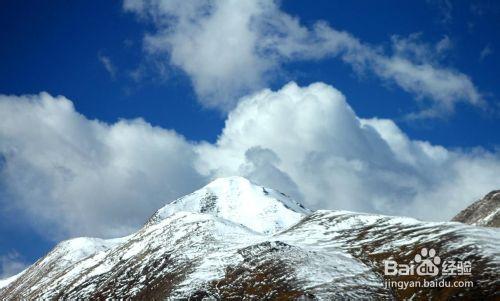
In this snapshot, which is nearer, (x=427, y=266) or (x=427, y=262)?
(x=427, y=266)

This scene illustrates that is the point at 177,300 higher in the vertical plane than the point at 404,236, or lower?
lower

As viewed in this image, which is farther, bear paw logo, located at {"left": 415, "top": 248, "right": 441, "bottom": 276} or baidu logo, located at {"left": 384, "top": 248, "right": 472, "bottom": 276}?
bear paw logo, located at {"left": 415, "top": 248, "right": 441, "bottom": 276}

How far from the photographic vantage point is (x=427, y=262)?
138 metres

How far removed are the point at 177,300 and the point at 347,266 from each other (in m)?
46.9

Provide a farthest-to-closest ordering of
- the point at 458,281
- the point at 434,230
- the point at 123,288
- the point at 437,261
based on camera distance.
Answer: the point at 123,288
the point at 434,230
the point at 437,261
the point at 458,281

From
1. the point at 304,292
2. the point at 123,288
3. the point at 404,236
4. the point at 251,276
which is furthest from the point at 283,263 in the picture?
the point at 123,288

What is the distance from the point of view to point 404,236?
170 m

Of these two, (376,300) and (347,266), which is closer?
(376,300)

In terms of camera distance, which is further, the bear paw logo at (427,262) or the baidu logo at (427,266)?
the bear paw logo at (427,262)

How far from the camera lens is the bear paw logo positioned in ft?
432

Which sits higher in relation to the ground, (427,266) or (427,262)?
(427,262)

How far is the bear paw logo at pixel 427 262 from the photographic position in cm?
13162

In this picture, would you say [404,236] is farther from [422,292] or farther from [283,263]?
[422,292]

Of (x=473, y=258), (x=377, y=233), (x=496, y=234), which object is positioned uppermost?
(x=377, y=233)
